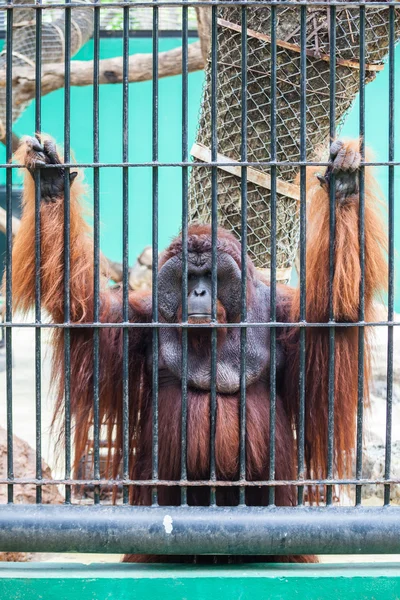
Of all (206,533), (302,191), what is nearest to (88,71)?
(302,191)

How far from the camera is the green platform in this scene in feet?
8.48

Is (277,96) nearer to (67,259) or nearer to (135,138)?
(67,259)

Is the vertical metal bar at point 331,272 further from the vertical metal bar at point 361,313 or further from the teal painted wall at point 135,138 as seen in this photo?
the teal painted wall at point 135,138

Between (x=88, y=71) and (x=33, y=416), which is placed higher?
(x=88, y=71)

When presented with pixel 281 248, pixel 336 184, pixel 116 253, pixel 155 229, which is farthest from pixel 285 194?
pixel 116 253

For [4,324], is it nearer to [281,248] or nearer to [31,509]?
[31,509]

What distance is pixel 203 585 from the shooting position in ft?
8.55

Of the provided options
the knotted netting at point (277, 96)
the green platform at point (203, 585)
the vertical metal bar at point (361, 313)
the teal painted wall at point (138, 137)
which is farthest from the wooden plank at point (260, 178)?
the teal painted wall at point (138, 137)

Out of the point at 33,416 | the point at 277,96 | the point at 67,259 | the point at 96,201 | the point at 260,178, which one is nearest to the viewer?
the point at 96,201

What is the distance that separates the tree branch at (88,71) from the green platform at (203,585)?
725 centimetres

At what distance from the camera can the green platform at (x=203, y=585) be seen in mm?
2586

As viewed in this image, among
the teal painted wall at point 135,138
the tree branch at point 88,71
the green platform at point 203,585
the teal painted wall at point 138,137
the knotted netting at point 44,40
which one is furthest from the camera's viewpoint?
the teal painted wall at point 135,138

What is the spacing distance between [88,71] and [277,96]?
4907 mm

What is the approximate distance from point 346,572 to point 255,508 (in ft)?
1.22
